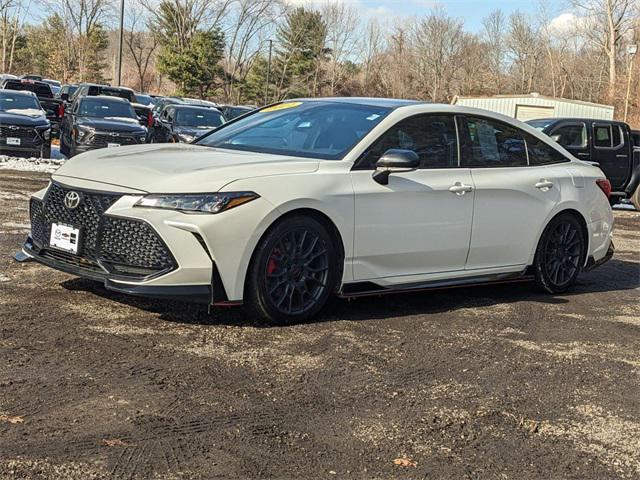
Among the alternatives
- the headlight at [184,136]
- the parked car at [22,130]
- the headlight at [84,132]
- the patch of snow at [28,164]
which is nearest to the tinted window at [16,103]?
the parked car at [22,130]

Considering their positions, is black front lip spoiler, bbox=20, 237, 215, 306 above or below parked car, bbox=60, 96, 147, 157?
below

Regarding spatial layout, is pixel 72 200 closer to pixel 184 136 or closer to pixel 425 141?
pixel 425 141

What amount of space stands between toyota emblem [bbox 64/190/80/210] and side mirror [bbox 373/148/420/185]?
6.28 feet

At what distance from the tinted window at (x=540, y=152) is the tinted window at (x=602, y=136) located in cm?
988

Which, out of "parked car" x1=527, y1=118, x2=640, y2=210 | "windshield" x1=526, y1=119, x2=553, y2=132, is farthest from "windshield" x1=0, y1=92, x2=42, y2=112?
"parked car" x1=527, y1=118, x2=640, y2=210

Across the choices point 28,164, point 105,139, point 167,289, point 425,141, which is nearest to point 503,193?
point 425,141

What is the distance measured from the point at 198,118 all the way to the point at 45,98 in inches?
308

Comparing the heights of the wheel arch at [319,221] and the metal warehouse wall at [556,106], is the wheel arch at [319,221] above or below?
below

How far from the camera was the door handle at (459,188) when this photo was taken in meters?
5.76

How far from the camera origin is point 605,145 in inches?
638

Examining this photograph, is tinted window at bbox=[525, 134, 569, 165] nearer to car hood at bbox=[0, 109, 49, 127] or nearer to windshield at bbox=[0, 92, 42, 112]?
car hood at bbox=[0, 109, 49, 127]

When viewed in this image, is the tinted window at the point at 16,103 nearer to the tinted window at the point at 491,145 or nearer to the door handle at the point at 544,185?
the tinted window at the point at 491,145

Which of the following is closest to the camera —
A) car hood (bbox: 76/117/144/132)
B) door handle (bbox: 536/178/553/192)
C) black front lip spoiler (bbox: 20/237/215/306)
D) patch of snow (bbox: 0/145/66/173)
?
black front lip spoiler (bbox: 20/237/215/306)

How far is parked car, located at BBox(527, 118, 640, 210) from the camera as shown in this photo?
1553cm
